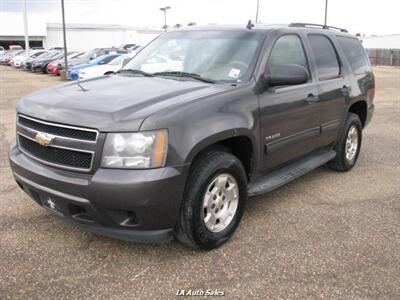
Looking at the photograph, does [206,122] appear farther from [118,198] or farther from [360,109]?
[360,109]

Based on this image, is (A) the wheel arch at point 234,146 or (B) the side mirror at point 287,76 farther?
(B) the side mirror at point 287,76

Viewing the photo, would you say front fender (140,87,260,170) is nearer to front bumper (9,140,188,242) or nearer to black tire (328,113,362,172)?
front bumper (9,140,188,242)

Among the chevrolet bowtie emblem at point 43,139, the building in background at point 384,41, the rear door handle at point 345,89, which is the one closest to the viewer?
the chevrolet bowtie emblem at point 43,139

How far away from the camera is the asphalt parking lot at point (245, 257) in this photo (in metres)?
3.08

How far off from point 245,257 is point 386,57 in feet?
146

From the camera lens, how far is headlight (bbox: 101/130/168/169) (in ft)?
9.86

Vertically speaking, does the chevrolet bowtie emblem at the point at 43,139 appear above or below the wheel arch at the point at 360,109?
above

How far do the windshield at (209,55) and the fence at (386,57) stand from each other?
1615 inches

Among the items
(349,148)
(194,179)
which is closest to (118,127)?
(194,179)

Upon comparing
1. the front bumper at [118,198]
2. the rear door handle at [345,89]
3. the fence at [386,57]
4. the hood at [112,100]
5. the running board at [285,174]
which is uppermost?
the hood at [112,100]

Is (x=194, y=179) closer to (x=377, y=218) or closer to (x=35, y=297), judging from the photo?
(x=35, y=297)

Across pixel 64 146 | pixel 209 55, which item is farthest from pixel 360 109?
pixel 64 146

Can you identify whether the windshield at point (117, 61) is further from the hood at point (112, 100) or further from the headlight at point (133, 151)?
the headlight at point (133, 151)

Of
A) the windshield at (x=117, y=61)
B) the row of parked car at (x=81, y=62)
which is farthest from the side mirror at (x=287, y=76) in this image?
the windshield at (x=117, y=61)
